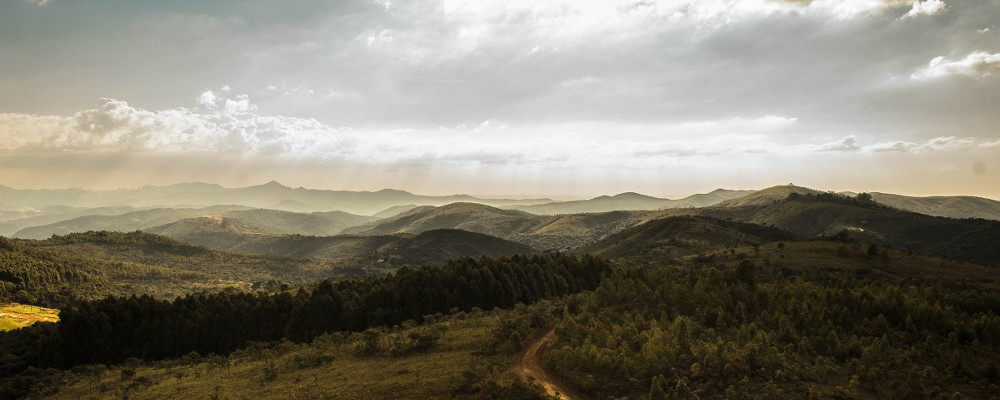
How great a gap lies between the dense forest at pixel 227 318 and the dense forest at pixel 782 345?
1618 inches

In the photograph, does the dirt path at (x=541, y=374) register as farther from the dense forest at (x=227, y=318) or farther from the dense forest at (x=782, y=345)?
the dense forest at (x=227, y=318)

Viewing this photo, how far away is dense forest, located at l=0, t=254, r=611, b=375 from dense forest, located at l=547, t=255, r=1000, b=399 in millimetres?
41102

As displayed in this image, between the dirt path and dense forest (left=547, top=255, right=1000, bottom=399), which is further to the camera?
the dirt path

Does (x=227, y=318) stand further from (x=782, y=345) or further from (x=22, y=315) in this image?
(x=22, y=315)

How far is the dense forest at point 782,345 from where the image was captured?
127 feet

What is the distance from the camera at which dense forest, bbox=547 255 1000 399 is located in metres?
38.7

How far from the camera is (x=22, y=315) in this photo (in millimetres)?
157625

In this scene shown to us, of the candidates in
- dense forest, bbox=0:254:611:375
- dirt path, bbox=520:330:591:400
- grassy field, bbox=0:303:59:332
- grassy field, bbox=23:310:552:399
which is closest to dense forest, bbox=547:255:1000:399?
dirt path, bbox=520:330:591:400

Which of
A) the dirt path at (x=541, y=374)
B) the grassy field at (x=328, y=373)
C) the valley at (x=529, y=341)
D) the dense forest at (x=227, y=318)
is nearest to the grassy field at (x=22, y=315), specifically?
the dense forest at (x=227, y=318)

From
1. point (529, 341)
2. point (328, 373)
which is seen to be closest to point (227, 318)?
point (328, 373)

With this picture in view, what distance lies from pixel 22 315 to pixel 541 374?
197m

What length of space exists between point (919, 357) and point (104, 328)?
123706 mm

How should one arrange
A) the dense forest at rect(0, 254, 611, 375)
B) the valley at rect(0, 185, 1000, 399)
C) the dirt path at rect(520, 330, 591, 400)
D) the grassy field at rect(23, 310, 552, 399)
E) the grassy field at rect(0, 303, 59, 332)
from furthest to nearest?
1. the grassy field at rect(0, 303, 59, 332)
2. the dense forest at rect(0, 254, 611, 375)
3. the grassy field at rect(23, 310, 552, 399)
4. the valley at rect(0, 185, 1000, 399)
5. the dirt path at rect(520, 330, 591, 400)

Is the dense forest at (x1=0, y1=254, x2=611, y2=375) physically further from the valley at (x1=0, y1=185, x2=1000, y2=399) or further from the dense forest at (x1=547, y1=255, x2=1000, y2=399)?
the dense forest at (x1=547, y1=255, x2=1000, y2=399)
